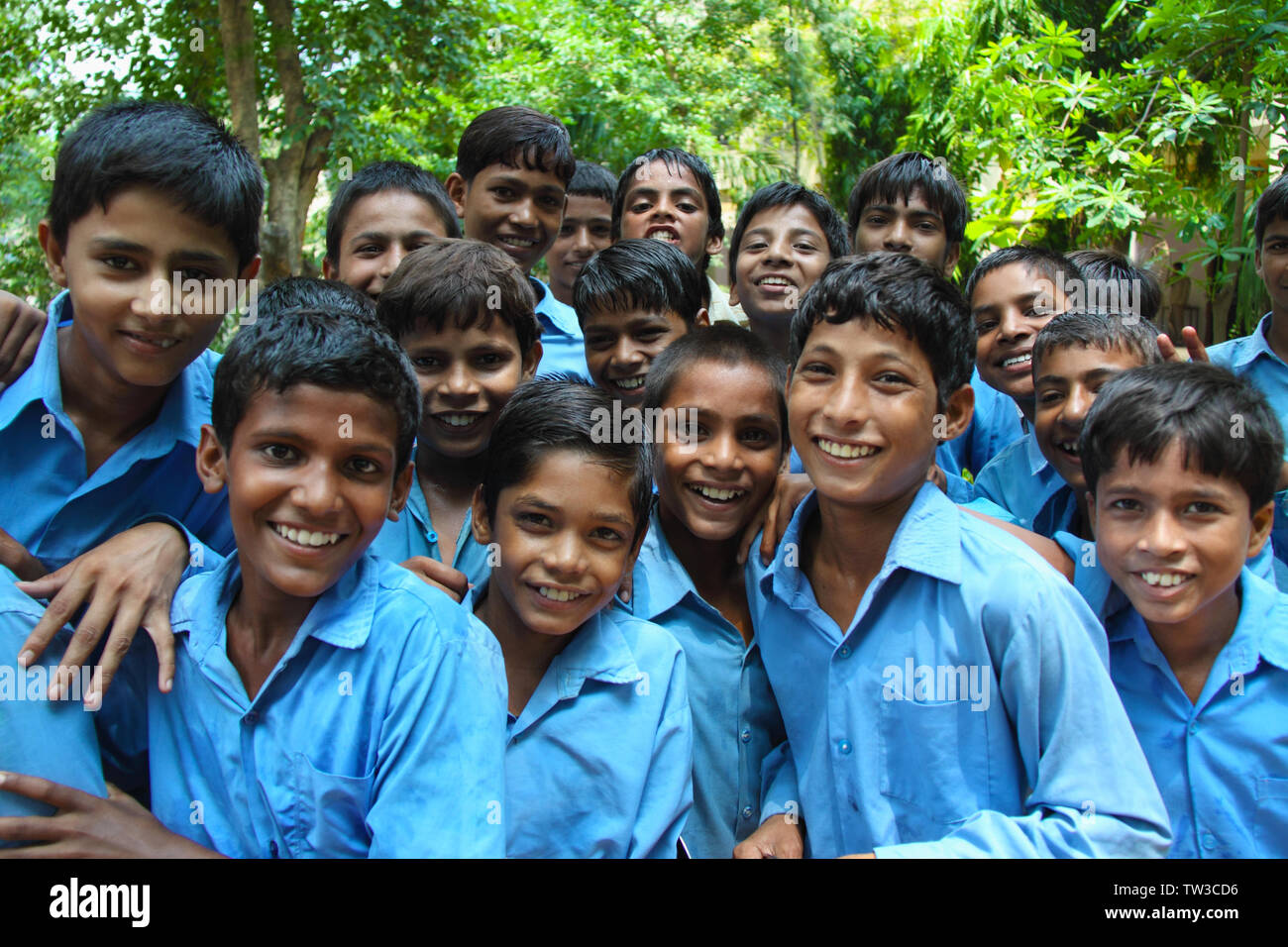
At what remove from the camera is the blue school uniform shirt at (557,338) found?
3.97 m

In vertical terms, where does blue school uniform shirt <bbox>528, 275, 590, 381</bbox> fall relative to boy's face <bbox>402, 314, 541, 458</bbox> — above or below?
A: above

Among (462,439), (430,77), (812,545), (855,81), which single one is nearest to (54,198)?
(462,439)

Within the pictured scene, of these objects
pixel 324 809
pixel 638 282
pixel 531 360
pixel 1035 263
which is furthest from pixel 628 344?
pixel 324 809

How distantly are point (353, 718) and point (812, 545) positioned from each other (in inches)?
47.4

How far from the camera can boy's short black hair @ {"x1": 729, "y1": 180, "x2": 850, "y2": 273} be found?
434 centimetres

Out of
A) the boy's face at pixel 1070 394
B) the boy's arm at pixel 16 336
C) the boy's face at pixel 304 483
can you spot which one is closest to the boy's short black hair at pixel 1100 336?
the boy's face at pixel 1070 394

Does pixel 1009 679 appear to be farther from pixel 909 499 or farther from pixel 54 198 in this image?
pixel 54 198

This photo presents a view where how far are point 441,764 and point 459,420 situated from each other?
1246 millimetres

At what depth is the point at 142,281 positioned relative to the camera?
8.29 feet

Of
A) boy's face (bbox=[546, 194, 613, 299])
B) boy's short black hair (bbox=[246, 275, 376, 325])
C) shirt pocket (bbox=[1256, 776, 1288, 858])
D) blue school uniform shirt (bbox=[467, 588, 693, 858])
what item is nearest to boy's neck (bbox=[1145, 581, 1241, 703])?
shirt pocket (bbox=[1256, 776, 1288, 858])

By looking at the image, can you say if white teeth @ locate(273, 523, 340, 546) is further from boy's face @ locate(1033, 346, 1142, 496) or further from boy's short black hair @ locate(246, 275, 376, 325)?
boy's face @ locate(1033, 346, 1142, 496)

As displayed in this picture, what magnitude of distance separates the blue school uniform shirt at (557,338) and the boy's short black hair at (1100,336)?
1614mm

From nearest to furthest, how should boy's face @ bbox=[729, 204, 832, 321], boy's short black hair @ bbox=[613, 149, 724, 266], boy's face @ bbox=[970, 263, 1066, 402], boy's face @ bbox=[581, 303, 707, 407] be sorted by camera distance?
boy's face @ bbox=[581, 303, 707, 407] < boy's face @ bbox=[970, 263, 1066, 402] < boy's face @ bbox=[729, 204, 832, 321] < boy's short black hair @ bbox=[613, 149, 724, 266]

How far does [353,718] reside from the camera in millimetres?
2059
